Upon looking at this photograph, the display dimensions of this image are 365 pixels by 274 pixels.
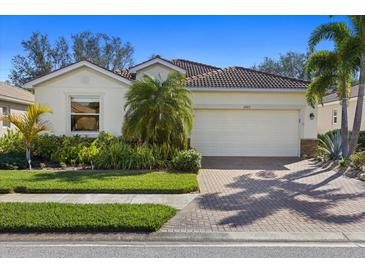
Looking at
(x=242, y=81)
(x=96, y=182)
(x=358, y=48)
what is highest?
(x=358, y=48)

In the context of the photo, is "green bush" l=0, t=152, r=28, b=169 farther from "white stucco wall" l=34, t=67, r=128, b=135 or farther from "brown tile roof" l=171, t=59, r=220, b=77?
"brown tile roof" l=171, t=59, r=220, b=77

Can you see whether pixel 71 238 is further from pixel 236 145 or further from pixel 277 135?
pixel 277 135

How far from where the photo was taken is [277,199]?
7.20m

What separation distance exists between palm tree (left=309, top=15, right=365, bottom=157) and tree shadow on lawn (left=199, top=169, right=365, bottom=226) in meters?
3.60

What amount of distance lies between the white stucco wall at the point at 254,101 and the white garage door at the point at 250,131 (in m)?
0.28

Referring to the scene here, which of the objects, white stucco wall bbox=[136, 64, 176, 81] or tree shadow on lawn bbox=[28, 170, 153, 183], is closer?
tree shadow on lawn bbox=[28, 170, 153, 183]

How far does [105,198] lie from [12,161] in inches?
225

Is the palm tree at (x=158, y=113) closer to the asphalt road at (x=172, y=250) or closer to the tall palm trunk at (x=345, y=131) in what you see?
the tall palm trunk at (x=345, y=131)

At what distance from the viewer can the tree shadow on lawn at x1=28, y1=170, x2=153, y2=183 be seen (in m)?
8.72

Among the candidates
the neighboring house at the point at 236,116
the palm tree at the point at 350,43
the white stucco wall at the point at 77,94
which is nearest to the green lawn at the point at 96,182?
the white stucco wall at the point at 77,94

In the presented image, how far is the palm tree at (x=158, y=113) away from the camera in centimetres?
1134

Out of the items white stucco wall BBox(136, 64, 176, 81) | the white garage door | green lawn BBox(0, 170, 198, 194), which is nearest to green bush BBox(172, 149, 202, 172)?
green lawn BBox(0, 170, 198, 194)

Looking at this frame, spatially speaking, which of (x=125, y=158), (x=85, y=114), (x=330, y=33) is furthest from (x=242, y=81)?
(x=85, y=114)

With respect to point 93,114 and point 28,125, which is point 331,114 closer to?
point 93,114
